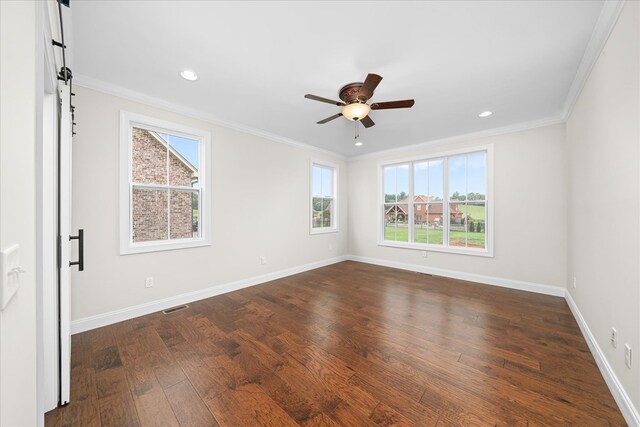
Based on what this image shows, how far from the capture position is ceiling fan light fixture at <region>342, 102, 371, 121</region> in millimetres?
2588

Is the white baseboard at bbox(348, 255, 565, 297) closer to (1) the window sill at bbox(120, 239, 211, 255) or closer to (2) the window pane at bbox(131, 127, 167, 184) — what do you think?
(1) the window sill at bbox(120, 239, 211, 255)

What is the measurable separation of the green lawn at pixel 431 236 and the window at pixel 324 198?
131 cm

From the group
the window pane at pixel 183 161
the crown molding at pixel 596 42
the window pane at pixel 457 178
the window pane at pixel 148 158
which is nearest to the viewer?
the crown molding at pixel 596 42

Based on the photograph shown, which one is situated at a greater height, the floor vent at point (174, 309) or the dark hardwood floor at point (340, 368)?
the floor vent at point (174, 309)

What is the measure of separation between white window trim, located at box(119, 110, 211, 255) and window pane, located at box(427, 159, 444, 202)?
4102 millimetres

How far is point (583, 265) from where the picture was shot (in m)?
2.67

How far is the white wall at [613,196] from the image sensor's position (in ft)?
5.00

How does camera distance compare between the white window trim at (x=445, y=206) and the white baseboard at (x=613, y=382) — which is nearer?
the white baseboard at (x=613, y=382)

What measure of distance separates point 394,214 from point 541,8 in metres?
4.10

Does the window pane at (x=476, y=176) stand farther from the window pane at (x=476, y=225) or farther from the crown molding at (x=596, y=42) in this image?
the crown molding at (x=596, y=42)

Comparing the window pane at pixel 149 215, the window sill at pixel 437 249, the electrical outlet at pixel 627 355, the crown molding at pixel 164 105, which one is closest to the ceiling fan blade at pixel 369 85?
the crown molding at pixel 164 105

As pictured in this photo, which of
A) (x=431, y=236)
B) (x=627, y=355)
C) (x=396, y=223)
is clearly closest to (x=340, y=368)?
(x=627, y=355)

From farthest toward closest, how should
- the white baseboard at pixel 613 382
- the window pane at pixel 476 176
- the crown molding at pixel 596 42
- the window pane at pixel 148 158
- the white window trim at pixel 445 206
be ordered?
the window pane at pixel 476 176 → the white window trim at pixel 445 206 → the window pane at pixel 148 158 → the crown molding at pixel 596 42 → the white baseboard at pixel 613 382

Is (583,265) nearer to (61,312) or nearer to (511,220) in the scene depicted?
(511,220)
